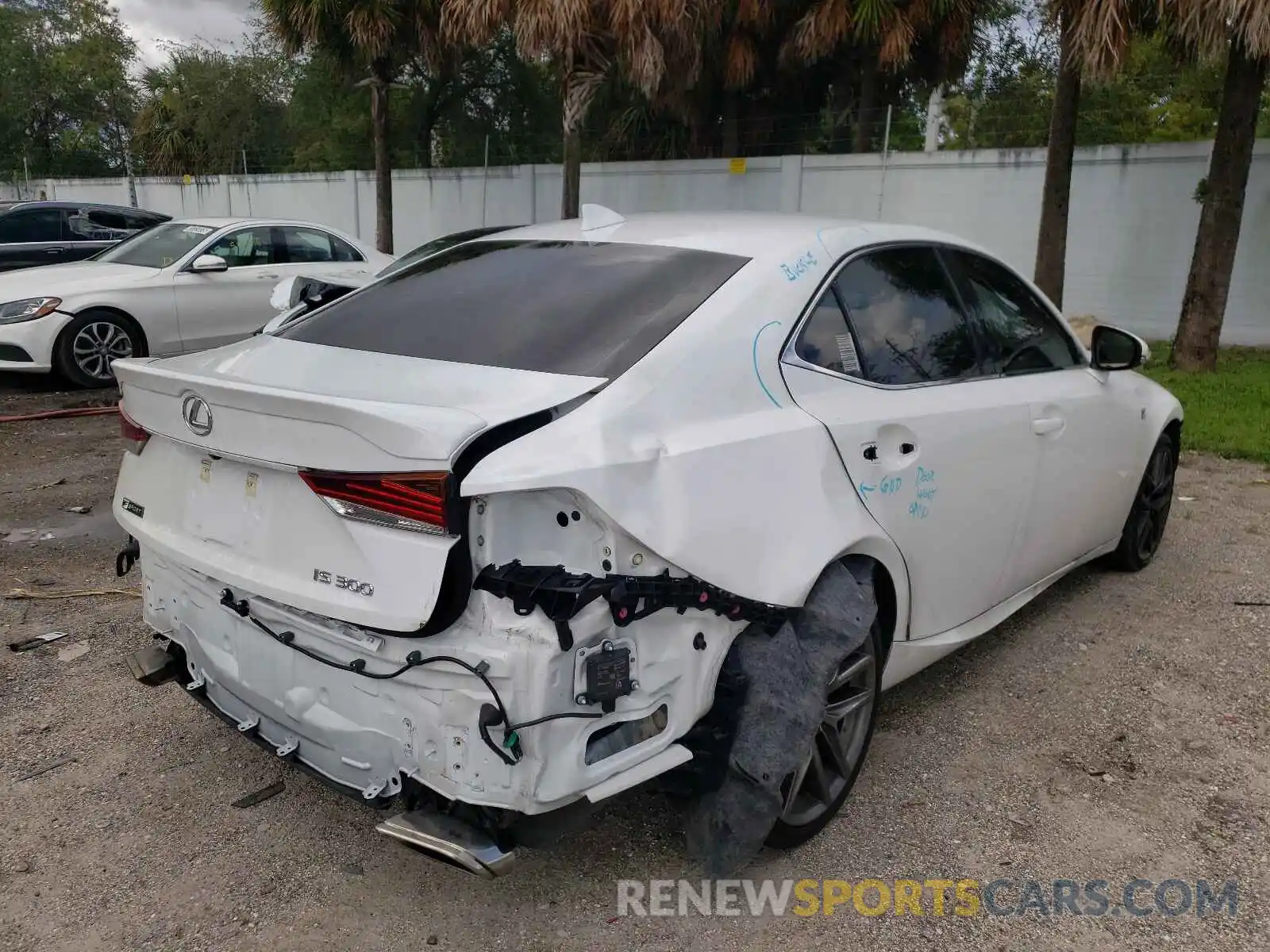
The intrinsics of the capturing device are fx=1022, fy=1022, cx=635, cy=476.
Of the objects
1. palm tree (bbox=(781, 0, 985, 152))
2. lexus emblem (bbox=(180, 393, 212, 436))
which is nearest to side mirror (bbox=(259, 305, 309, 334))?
lexus emblem (bbox=(180, 393, 212, 436))

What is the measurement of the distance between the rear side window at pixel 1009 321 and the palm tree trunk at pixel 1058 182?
6.56 m

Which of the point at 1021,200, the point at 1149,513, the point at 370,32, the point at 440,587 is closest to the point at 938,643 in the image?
the point at 440,587

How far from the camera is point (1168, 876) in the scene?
8.97ft

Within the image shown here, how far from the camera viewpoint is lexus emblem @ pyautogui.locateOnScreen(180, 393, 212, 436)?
2.48 meters

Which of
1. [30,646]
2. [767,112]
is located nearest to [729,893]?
[30,646]

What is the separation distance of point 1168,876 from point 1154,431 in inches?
99.5

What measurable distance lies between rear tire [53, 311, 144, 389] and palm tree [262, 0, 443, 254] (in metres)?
8.05

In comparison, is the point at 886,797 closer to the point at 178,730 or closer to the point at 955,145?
the point at 178,730

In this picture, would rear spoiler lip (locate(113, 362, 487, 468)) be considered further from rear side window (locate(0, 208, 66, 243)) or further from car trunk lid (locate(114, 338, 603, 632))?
rear side window (locate(0, 208, 66, 243))

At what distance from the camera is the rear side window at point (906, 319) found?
3.07 m

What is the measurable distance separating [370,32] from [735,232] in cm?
1374

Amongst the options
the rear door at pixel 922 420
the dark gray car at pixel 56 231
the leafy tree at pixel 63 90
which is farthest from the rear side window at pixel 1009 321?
the leafy tree at pixel 63 90

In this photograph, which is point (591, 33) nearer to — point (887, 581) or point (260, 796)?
point (887, 581)

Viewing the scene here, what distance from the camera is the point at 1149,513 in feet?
Answer: 16.1
